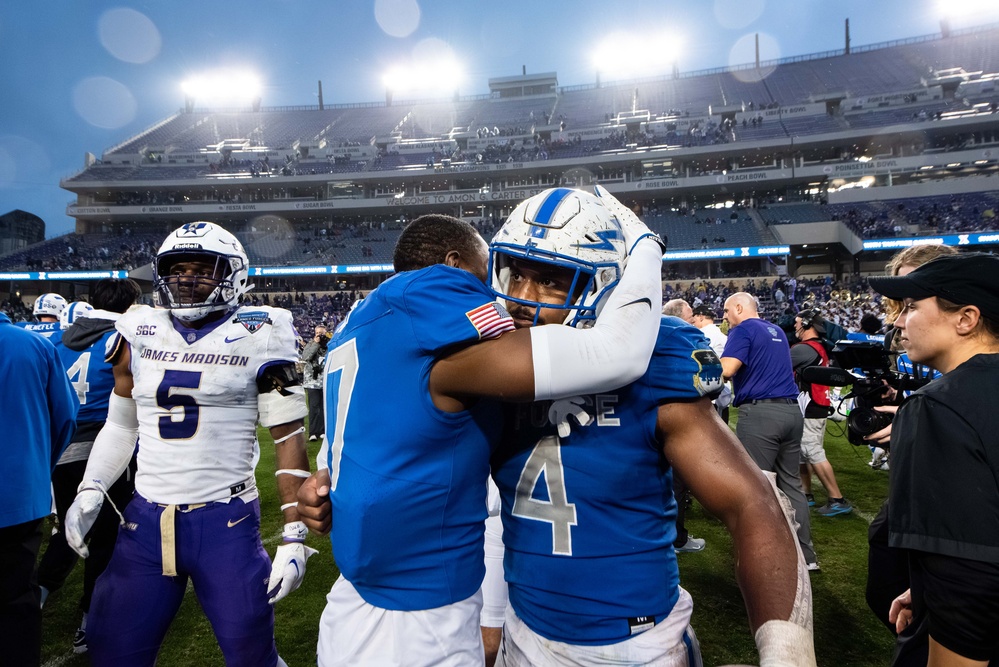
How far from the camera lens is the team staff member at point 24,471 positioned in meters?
2.34

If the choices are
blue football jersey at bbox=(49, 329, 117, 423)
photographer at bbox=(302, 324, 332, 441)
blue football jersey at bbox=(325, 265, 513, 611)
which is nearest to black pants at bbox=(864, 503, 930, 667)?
blue football jersey at bbox=(325, 265, 513, 611)

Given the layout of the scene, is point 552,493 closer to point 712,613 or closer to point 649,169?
point 712,613

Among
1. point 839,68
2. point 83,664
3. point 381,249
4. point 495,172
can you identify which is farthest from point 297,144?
point 83,664

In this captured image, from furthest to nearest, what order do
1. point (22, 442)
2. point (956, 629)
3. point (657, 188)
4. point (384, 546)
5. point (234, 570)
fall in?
point (657, 188)
point (22, 442)
point (234, 570)
point (956, 629)
point (384, 546)

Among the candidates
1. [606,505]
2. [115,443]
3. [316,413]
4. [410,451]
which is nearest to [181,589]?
[115,443]

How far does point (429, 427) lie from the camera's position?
137 centimetres

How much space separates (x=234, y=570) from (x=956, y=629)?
2.51m

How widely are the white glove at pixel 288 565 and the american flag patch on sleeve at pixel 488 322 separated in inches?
58.0

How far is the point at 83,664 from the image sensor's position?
3.51 m

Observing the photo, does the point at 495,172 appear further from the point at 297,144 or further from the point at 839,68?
the point at 839,68

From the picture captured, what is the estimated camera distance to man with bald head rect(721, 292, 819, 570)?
4.70m

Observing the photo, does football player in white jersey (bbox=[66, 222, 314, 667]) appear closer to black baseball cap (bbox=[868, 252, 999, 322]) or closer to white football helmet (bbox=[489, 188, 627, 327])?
white football helmet (bbox=[489, 188, 627, 327])

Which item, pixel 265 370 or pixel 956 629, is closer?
pixel 956 629

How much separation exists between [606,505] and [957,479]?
95cm
